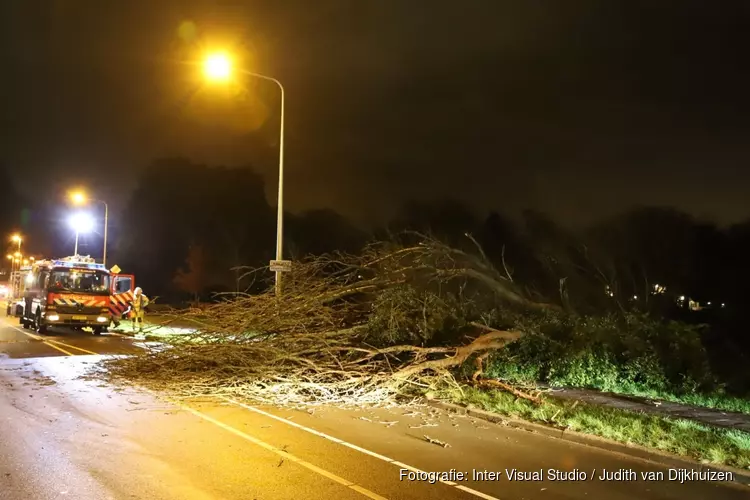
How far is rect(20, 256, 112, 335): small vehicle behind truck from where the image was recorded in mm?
21047

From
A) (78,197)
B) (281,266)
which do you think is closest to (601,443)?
(281,266)

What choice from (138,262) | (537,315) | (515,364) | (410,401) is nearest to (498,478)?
(410,401)

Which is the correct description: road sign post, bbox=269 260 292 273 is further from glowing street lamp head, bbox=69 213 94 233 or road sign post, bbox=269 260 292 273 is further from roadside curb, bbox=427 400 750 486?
glowing street lamp head, bbox=69 213 94 233

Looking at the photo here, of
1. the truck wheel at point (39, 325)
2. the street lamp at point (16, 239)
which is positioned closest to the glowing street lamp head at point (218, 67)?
the truck wheel at point (39, 325)

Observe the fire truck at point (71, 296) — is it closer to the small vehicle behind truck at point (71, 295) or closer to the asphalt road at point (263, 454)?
the small vehicle behind truck at point (71, 295)

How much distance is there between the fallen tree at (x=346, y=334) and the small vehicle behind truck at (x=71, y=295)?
29.0 feet

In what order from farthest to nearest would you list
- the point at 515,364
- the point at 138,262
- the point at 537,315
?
the point at 138,262
the point at 537,315
the point at 515,364

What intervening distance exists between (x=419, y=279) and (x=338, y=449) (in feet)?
20.9

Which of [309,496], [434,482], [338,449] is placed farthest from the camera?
[338,449]

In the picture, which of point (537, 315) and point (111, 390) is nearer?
point (111, 390)

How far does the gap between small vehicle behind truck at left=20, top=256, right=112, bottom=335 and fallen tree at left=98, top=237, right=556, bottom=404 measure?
29.0ft

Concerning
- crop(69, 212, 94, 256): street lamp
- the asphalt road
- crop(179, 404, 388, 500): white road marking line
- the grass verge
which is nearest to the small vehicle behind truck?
the asphalt road

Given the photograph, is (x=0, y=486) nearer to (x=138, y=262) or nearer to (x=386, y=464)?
(x=386, y=464)

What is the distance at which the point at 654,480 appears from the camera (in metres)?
6.73
